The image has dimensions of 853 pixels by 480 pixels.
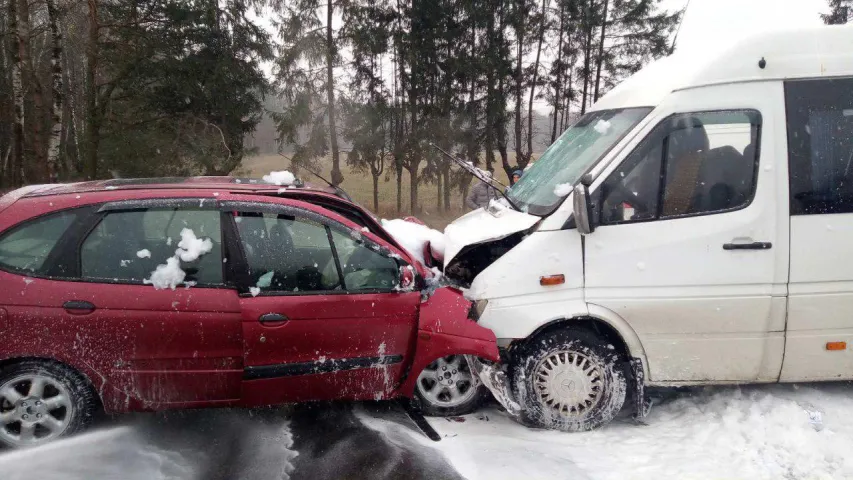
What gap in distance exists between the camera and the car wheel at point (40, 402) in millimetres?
3365

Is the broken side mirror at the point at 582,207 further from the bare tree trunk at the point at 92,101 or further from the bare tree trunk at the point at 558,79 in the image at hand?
the bare tree trunk at the point at 558,79

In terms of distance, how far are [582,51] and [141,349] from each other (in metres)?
25.0

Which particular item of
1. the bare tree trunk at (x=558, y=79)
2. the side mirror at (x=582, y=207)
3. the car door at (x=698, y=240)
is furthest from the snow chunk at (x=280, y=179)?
the bare tree trunk at (x=558, y=79)

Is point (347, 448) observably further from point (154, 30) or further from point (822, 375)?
point (154, 30)

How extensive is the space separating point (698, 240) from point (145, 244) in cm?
373

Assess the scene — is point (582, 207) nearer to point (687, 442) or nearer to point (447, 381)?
point (447, 381)

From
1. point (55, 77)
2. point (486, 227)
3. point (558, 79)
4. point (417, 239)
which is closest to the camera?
point (486, 227)

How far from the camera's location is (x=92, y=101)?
53.1 ft

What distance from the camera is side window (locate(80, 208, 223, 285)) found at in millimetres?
3479

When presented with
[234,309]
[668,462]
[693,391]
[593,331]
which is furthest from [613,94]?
[234,309]

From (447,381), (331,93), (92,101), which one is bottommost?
(447,381)

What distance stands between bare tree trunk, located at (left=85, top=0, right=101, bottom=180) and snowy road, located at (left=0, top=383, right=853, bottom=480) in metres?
13.9

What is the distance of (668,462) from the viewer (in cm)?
353

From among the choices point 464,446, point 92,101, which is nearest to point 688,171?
point 464,446
